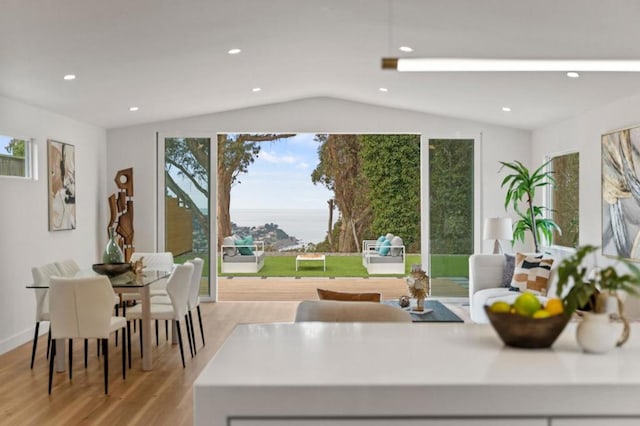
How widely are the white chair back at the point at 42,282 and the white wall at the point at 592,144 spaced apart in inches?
208

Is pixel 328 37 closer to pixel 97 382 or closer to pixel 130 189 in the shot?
pixel 97 382

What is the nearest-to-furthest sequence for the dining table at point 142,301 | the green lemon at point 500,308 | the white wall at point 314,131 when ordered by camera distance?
the green lemon at point 500,308, the dining table at point 142,301, the white wall at point 314,131

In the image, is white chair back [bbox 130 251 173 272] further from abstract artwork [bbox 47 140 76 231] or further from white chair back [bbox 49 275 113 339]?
white chair back [bbox 49 275 113 339]

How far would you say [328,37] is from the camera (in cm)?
604

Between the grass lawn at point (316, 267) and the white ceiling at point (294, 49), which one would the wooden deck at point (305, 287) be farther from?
the white ceiling at point (294, 49)

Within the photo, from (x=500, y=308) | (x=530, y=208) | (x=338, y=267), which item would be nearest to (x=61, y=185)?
(x=530, y=208)

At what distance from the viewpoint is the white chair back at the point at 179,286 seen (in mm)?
5648

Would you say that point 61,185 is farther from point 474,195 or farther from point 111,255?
point 474,195

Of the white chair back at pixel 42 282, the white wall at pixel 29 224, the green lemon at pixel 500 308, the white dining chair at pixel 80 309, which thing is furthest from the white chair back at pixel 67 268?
the green lemon at pixel 500 308

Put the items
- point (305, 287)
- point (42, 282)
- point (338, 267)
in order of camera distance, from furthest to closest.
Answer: point (338, 267)
point (305, 287)
point (42, 282)

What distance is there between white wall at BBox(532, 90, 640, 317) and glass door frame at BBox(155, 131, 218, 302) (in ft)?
16.0

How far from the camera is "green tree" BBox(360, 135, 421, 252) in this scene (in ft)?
51.2

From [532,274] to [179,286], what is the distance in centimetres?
367

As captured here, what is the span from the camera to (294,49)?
6465 millimetres
